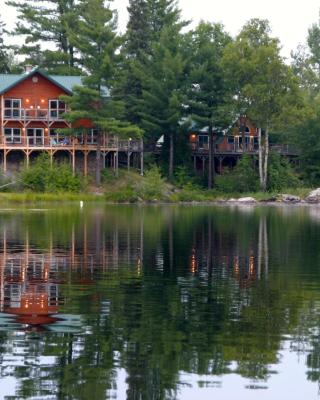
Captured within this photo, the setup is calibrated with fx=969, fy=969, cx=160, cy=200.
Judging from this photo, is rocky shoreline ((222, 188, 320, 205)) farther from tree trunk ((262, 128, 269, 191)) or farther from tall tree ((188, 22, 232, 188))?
tall tree ((188, 22, 232, 188))

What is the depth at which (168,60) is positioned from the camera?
7219 centimetres

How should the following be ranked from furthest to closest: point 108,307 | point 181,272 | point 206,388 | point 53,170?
1. point 53,170
2. point 181,272
3. point 108,307
4. point 206,388

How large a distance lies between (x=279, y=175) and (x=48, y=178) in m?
19.2


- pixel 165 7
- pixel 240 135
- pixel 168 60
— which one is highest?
pixel 165 7

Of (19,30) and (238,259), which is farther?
(19,30)

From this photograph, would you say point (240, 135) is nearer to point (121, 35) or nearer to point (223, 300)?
point (121, 35)

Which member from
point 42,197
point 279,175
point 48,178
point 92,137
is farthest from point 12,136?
point 279,175

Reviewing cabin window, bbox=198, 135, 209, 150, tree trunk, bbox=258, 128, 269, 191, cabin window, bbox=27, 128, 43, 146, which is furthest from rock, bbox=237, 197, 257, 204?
cabin window, bbox=27, 128, 43, 146

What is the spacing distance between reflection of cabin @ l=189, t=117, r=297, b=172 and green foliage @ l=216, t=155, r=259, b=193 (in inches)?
99.8

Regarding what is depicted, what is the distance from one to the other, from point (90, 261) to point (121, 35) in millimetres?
45314

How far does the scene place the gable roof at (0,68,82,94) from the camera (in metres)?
69.8

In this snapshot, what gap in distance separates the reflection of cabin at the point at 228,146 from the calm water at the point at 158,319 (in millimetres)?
43734

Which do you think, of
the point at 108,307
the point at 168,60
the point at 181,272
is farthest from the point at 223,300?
the point at 168,60

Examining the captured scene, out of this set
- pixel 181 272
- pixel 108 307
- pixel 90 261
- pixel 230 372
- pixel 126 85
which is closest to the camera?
pixel 230 372
